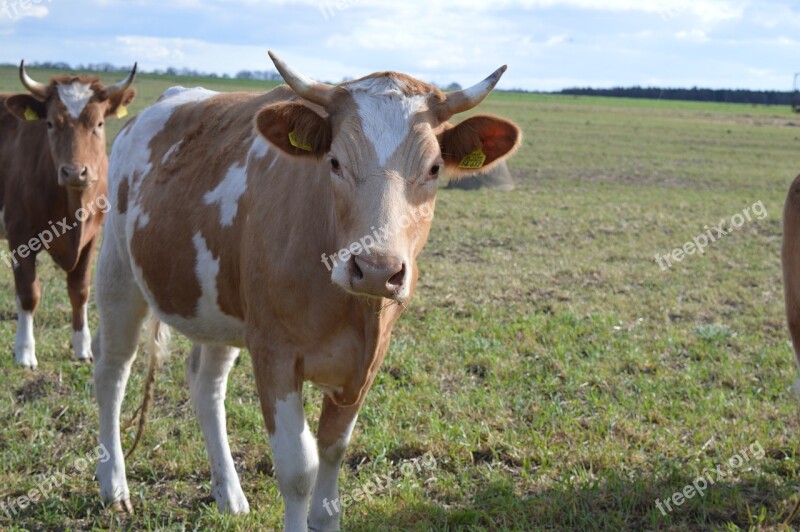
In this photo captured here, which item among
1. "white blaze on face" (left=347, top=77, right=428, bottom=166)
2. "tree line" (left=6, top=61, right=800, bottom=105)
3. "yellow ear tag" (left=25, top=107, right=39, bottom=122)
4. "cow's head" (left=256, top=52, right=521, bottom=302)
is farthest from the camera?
"tree line" (left=6, top=61, right=800, bottom=105)

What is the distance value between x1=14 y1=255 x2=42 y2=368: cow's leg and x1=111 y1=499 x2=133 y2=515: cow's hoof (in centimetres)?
247

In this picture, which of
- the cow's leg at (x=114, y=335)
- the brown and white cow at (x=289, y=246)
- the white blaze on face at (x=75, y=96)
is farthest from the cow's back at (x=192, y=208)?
the white blaze on face at (x=75, y=96)

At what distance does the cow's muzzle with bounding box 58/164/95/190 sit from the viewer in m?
6.77

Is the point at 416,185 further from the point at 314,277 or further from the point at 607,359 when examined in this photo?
the point at 607,359

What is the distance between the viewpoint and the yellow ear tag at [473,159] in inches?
140

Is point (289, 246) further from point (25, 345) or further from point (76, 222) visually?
point (76, 222)

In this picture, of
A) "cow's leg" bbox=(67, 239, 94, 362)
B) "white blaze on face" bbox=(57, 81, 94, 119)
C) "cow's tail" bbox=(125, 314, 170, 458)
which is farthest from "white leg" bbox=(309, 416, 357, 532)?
"white blaze on face" bbox=(57, 81, 94, 119)

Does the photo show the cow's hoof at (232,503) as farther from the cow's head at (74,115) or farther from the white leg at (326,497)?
the cow's head at (74,115)

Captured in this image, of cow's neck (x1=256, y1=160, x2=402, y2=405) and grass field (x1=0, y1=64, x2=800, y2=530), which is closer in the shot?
cow's neck (x1=256, y1=160, x2=402, y2=405)

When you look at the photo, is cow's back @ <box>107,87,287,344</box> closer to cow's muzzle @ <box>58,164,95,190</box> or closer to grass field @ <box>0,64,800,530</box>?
grass field @ <box>0,64,800,530</box>

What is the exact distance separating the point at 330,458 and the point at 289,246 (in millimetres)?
1157

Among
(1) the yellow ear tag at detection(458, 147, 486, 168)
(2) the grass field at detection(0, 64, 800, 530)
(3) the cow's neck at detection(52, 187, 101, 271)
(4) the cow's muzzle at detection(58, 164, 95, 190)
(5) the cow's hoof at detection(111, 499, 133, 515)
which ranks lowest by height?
(5) the cow's hoof at detection(111, 499, 133, 515)

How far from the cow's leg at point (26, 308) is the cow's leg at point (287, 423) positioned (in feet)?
11.9

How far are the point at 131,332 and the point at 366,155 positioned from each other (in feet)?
7.32
